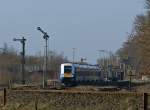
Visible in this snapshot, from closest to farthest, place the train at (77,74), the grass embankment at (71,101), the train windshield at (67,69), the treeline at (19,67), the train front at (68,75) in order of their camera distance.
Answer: the grass embankment at (71,101) → the train front at (68,75) → the train at (77,74) → the train windshield at (67,69) → the treeline at (19,67)

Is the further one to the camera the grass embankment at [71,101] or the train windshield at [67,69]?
the train windshield at [67,69]

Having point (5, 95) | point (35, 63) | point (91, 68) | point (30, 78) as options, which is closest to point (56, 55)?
point (35, 63)

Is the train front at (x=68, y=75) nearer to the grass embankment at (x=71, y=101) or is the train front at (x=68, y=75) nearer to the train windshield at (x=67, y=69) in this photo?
the train windshield at (x=67, y=69)

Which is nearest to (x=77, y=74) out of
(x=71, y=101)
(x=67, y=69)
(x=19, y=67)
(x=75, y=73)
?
(x=75, y=73)

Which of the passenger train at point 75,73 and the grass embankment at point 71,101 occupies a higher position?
the passenger train at point 75,73

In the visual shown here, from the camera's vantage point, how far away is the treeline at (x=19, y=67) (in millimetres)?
94613

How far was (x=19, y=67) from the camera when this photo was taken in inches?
4033

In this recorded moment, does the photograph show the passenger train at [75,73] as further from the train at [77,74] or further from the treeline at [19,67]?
the treeline at [19,67]

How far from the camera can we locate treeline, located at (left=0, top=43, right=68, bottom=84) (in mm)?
94613

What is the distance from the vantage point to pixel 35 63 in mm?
121312

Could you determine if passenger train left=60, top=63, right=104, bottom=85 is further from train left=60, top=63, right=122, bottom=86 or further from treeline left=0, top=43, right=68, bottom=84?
treeline left=0, top=43, right=68, bottom=84

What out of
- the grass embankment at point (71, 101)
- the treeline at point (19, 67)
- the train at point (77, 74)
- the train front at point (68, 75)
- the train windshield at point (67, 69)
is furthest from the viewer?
the treeline at point (19, 67)

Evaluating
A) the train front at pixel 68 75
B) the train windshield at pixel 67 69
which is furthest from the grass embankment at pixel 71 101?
the train windshield at pixel 67 69

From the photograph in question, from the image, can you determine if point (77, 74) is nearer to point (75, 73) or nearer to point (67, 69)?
point (75, 73)
